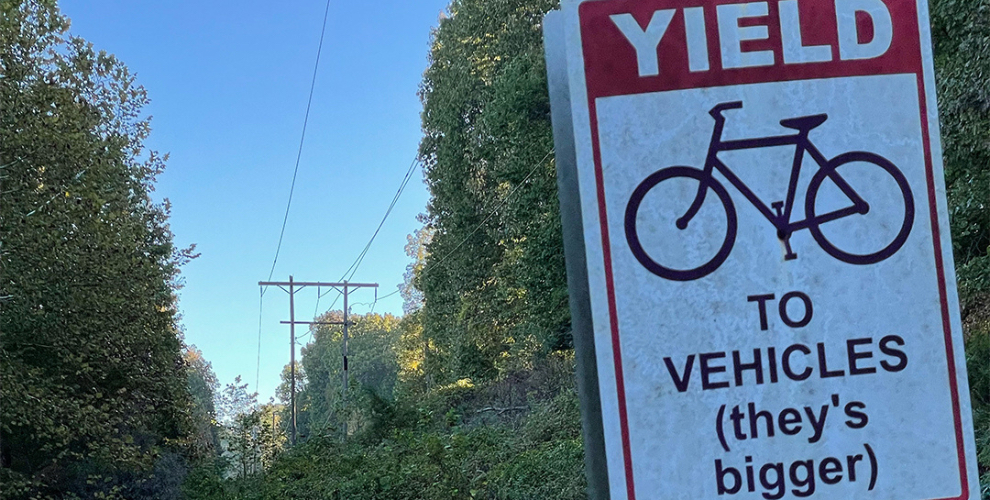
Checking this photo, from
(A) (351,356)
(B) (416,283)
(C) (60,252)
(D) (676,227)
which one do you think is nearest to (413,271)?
(B) (416,283)

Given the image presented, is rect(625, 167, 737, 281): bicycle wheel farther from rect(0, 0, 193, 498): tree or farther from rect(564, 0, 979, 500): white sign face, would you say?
rect(0, 0, 193, 498): tree

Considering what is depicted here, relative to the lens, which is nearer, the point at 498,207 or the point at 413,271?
Answer: the point at 498,207

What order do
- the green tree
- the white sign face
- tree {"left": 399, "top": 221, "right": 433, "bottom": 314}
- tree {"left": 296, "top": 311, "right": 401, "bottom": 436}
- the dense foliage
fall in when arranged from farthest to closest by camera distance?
tree {"left": 296, "top": 311, "right": 401, "bottom": 436}
tree {"left": 399, "top": 221, "right": 433, "bottom": 314}
the dense foliage
the green tree
the white sign face

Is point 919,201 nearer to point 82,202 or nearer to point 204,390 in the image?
point 82,202

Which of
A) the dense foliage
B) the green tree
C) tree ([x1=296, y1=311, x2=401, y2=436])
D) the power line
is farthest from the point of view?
tree ([x1=296, y1=311, x2=401, y2=436])

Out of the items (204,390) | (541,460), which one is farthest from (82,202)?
(204,390)

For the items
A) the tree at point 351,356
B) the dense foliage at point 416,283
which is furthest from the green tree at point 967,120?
the tree at point 351,356

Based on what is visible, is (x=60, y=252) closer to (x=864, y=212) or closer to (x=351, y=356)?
(x=864, y=212)

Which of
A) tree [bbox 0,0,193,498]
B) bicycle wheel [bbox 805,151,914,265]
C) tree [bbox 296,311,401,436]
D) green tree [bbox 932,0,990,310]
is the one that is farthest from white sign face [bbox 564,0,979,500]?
tree [bbox 296,311,401,436]

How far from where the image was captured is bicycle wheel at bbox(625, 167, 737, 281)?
142cm

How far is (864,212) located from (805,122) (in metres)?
0.19

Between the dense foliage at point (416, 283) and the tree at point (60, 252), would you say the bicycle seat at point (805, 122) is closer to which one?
the dense foliage at point (416, 283)

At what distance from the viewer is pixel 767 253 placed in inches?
55.8

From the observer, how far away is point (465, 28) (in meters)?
20.4
